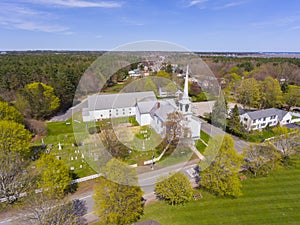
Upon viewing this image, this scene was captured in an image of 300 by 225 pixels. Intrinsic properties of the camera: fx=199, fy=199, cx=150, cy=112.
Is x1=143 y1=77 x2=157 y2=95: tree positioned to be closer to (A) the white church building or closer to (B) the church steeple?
(A) the white church building

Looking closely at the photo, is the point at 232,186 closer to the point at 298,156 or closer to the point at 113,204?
the point at 113,204

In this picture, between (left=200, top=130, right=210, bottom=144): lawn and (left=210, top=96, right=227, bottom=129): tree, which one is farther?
(left=210, top=96, right=227, bottom=129): tree

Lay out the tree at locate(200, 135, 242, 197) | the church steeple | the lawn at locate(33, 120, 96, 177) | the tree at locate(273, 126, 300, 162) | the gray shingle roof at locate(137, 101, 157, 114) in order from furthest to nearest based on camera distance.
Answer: the gray shingle roof at locate(137, 101, 157, 114)
the church steeple
the tree at locate(273, 126, 300, 162)
the lawn at locate(33, 120, 96, 177)
the tree at locate(200, 135, 242, 197)

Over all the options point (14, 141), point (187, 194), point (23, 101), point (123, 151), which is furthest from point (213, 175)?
point (23, 101)

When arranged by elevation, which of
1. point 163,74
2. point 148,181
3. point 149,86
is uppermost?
point 163,74

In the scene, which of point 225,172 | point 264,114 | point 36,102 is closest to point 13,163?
point 225,172

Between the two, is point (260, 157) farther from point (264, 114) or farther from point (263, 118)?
point (264, 114)

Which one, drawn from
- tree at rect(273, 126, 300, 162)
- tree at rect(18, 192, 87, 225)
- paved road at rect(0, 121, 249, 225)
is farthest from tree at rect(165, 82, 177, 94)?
tree at rect(18, 192, 87, 225)
